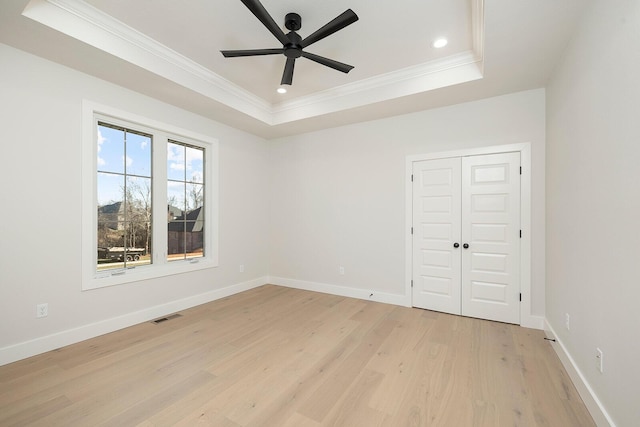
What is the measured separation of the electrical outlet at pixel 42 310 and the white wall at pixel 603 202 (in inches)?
171

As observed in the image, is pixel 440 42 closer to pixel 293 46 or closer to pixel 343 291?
pixel 293 46

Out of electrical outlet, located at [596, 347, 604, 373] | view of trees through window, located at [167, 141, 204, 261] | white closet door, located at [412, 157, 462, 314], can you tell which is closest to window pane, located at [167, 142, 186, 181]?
view of trees through window, located at [167, 141, 204, 261]

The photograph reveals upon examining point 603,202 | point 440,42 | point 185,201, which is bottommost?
point 603,202

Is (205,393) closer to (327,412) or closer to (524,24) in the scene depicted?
(327,412)

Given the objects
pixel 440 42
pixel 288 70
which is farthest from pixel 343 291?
pixel 440 42

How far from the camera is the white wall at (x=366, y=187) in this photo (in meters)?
3.30

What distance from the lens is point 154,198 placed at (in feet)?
11.7

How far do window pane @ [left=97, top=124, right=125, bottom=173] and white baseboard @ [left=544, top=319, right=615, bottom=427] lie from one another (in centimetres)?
474

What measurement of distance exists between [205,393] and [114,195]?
99.9 inches

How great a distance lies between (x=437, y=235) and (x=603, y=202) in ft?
7.00

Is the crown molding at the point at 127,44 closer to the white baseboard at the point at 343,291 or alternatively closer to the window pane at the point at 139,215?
the window pane at the point at 139,215

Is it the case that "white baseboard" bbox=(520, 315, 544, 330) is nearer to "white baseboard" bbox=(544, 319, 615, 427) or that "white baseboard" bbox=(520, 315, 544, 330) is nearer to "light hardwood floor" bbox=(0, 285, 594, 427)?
"light hardwood floor" bbox=(0, 285, 594, 427)

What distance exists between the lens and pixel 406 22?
2.53m

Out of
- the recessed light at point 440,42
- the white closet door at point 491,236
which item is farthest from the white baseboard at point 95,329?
the recessed light at point 440,42
